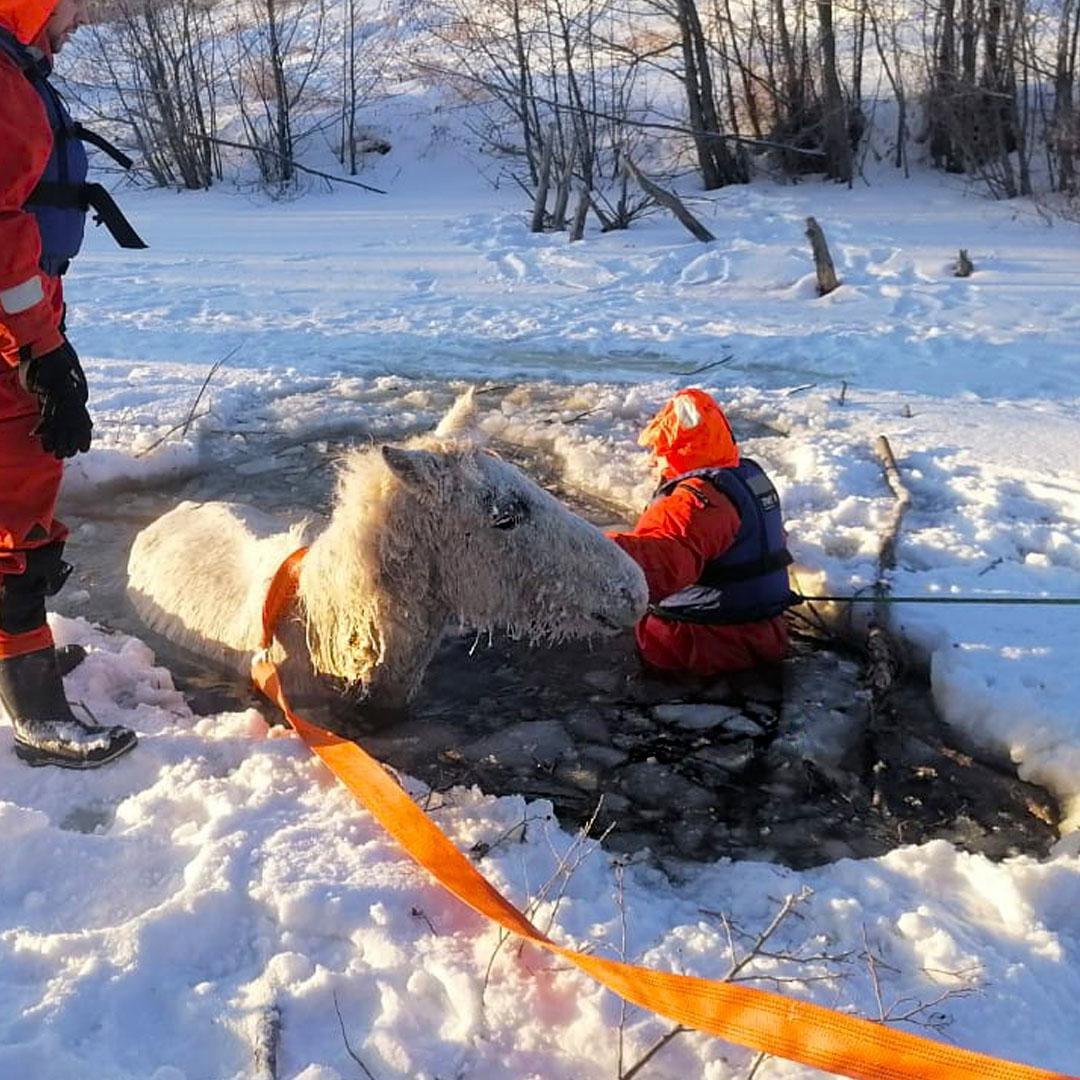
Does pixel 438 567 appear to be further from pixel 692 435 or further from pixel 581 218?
pixel 581 218

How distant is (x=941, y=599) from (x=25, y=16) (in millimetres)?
3762

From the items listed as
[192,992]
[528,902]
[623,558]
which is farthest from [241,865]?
[623,558]

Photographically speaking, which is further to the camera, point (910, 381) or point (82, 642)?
point (910, 381)

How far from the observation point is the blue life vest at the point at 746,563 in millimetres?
4344

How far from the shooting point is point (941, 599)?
4281 millimetres

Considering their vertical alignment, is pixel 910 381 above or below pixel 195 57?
below

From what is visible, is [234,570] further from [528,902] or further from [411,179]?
[411,179]

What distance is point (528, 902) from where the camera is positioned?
2662 mm

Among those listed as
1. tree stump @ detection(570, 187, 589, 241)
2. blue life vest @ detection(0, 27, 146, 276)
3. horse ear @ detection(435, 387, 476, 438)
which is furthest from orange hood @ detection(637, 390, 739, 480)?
tree stump @ detection(570, 187, 589, 241)

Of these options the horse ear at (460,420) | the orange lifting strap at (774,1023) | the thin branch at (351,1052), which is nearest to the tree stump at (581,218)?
the horse ear at (460,420)

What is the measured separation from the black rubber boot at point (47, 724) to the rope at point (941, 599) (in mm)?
2818

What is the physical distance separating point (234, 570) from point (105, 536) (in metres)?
1.64

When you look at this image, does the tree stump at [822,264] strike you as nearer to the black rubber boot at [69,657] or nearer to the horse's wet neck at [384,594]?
the horse's wet neck at [384,594]

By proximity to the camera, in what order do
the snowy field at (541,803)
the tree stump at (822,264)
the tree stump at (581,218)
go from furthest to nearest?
the tree stump at (581,218), the tree stump at (822,264), the snowy field at (541,803)
